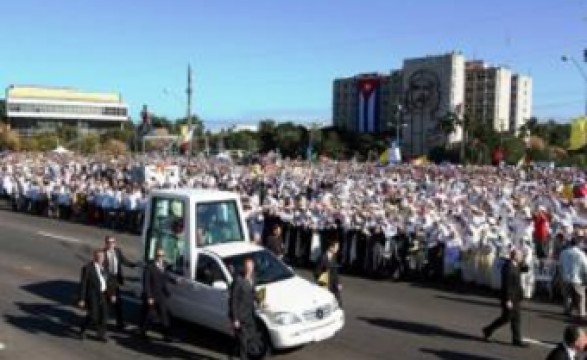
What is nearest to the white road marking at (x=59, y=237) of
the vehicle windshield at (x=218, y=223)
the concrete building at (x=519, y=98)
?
the vehicle windshield at (x=218, y=223)

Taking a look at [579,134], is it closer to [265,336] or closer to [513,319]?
[513,319]

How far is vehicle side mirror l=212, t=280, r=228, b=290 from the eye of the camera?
12538mm

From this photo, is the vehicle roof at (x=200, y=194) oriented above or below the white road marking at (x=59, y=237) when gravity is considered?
above

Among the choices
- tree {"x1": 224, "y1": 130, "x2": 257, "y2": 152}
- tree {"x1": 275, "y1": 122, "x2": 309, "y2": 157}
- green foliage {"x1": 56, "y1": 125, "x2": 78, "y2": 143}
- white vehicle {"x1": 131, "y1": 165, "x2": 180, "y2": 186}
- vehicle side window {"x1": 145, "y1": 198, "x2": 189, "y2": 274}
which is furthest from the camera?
green foliage {"x1": 56, "y1": 125, "x2": 78, "y2": 143}

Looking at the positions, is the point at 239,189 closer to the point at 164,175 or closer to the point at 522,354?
the point at 164,175

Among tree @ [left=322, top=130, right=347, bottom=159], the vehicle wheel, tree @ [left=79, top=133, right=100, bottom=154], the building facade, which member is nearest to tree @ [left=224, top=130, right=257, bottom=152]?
the building facade

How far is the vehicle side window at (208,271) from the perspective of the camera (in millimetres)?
12758

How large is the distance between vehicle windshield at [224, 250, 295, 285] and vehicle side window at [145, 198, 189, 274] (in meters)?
0.99

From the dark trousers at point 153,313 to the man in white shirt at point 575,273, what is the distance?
21.8 ft

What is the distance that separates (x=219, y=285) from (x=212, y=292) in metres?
0.15

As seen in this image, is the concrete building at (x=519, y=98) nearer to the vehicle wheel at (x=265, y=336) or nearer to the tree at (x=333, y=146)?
the tree at (x=333, y=146)

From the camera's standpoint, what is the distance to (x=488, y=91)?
178750 mm

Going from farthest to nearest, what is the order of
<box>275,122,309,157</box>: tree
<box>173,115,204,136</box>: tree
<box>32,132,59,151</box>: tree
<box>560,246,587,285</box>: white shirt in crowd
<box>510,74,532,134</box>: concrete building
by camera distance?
<box>510,74,532,134</box>: concrete building → <box>32,132,59,151</box>: tree → <box>275,122,309,157</box>: tree → <box>173,115,204,136</box>: tree → <box>560,246,587,285</box>: white shirt in crowd

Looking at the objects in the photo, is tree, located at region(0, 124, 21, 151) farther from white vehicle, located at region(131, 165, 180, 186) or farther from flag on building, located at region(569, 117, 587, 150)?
flag on building, located at region(569, 117, 587, 150)
